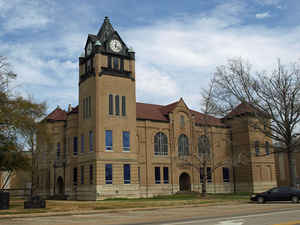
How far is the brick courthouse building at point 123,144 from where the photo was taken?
1649 inches

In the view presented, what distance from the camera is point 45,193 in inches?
1928

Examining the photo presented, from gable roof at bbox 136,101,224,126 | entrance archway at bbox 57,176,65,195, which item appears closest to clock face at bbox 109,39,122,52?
gable roof at bbox 136,101,224,126

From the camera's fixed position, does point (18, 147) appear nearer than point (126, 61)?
Yes

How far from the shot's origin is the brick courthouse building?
41875 mm

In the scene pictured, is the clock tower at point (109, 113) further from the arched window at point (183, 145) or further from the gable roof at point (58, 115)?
the arched window at point (183, 145)

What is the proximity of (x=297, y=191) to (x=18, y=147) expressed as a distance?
69.0 feet

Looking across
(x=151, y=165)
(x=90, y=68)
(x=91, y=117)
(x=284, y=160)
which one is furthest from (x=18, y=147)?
(x=284, y=160)

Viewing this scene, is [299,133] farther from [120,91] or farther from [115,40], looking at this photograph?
[115,40]

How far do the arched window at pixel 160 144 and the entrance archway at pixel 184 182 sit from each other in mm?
5185

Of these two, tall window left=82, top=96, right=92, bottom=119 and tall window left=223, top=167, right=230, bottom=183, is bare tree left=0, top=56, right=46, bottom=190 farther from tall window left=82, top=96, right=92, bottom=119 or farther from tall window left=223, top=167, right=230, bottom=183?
tall window left=223, top=167, right=230, bottom=183

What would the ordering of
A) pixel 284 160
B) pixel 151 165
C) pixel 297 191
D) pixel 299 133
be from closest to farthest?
pixel 297 191 < pixel 299 133 < pixel 151 165 < pixel 284 160

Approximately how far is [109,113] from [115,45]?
890 cm

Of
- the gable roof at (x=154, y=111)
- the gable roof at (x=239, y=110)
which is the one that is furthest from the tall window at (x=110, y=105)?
the gable roof at (x=239, y=110)

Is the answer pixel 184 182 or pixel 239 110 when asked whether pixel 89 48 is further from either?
pixel 184 182
